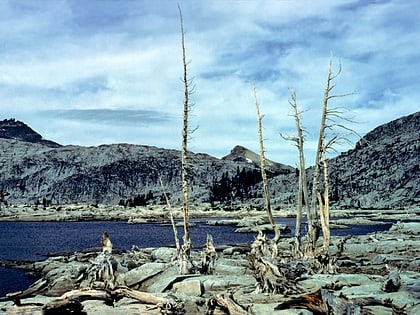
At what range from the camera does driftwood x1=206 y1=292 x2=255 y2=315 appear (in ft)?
52.6

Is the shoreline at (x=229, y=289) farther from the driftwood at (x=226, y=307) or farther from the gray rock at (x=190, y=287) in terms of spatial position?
the driftwood at (x=226, y=307)

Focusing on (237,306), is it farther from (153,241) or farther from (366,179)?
(366,179)

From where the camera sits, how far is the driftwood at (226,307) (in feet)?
52.6

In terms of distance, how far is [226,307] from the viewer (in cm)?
1644

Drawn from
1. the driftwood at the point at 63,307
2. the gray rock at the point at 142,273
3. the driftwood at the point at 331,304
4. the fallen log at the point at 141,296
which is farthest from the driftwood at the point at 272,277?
the gray rock at the point at 142,273

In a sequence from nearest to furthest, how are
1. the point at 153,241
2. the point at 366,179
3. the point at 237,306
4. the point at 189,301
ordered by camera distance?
1. the point at 237,306
2. the point at 189,301
3. the point at 153,241
4. the point at 366,179

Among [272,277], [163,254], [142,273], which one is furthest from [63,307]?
[163,254]

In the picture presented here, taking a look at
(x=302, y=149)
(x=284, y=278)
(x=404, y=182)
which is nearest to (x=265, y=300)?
(x=284, y=278)

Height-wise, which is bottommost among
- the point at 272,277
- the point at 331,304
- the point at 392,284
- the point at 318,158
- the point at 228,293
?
the point at 228,293

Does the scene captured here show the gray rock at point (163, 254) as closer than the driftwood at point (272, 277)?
No

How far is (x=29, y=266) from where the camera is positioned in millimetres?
42281

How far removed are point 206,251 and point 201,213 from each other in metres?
120

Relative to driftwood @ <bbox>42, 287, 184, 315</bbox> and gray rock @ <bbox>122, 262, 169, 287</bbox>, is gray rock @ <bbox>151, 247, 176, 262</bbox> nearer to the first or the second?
gray rock @ <bbox>122, 262, 169, 287</bbox>

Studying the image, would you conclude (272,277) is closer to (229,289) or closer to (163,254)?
(229,289)
